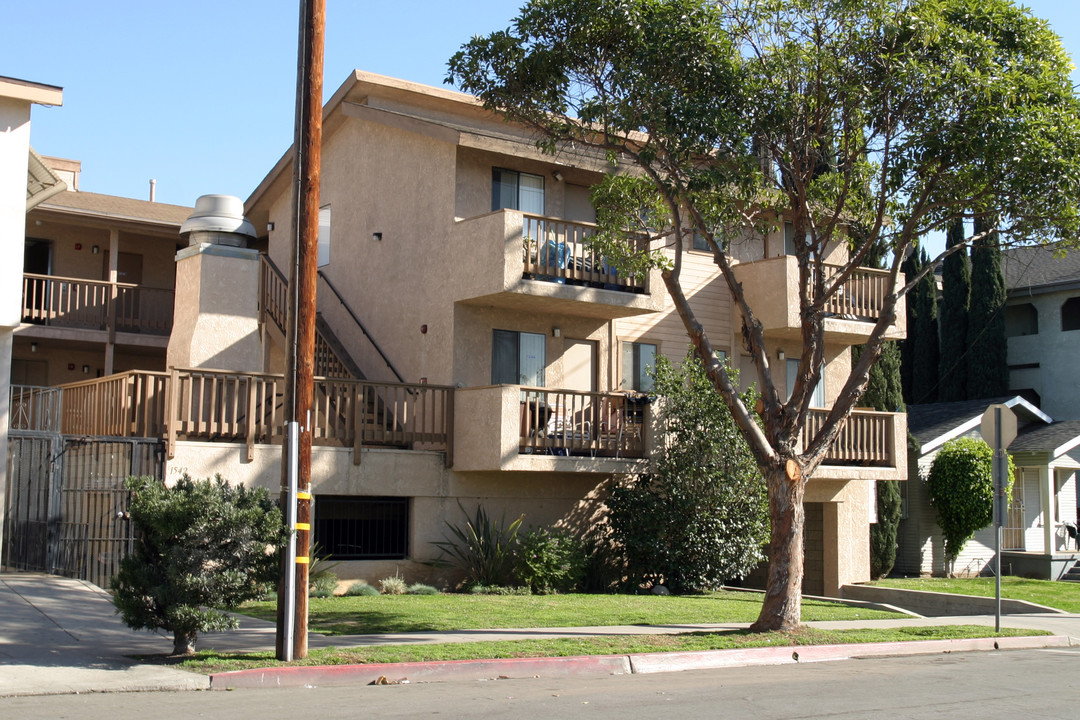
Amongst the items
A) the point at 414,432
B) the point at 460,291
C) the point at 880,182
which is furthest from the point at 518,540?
the point at 880,182

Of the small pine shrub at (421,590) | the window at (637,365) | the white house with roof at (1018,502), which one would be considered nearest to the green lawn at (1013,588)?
the white house with roof at (1018,502)

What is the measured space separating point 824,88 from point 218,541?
10.2m

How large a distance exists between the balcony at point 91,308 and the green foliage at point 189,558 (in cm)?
1636

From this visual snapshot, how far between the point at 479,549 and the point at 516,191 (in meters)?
7.33

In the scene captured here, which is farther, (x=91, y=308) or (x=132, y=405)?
(x=91, y=308)

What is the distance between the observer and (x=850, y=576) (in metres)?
25.3

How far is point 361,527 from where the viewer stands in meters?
19.6

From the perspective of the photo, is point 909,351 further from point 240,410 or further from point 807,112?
point 240,410

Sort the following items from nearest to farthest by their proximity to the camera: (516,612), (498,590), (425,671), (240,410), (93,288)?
(425,671)
(516,612)
(240,410)
(498,590)
(93,288)

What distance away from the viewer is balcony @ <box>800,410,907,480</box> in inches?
902

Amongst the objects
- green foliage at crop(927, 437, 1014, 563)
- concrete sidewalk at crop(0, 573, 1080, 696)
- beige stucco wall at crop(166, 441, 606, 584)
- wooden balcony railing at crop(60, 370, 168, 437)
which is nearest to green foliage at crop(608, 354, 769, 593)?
beige stucco wall at crop(166, 441, 606, 584)

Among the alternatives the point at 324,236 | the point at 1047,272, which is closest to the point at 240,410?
the point at 324,236

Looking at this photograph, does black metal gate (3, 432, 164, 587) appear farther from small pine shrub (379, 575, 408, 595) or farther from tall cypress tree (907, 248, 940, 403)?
tall cypress tree (907, 248, 940, 403)

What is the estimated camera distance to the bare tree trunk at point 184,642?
36.9 ft
